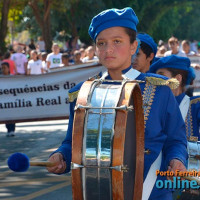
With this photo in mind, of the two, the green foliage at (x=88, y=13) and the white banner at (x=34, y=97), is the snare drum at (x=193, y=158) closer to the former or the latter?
the white banner at (x=34, y=97)

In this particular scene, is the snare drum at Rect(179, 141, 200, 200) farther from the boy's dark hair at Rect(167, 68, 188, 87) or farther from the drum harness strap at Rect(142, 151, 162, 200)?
the drum harness strap at Rect(142, 151, 162, 200)

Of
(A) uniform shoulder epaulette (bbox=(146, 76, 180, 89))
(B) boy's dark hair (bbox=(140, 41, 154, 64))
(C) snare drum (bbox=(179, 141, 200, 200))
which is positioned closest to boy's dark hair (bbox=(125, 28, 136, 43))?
(A) uniform shoulder epaulette (bbox=(146, 76, 180, 89))

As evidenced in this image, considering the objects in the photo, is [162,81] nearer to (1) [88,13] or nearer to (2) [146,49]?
(2) [146,49]

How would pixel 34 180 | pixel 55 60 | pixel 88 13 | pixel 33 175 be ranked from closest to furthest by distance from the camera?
pixel 34 180 < pixel 33 175 < pixel 55 60 < pixel 88 13

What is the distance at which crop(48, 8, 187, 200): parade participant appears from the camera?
3.43m

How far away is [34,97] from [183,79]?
7566 mm

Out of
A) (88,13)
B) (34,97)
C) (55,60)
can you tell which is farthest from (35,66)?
(88,13)

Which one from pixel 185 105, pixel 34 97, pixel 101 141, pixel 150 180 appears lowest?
pixel 34 97

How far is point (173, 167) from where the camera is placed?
11.0 feet

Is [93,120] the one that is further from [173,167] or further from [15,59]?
[15,59]

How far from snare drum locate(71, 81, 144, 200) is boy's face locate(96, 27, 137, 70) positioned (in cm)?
31

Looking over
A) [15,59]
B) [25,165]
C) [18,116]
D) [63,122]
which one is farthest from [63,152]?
[15,59]

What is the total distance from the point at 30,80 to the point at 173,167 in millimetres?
10111

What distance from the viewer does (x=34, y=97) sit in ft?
43.1
